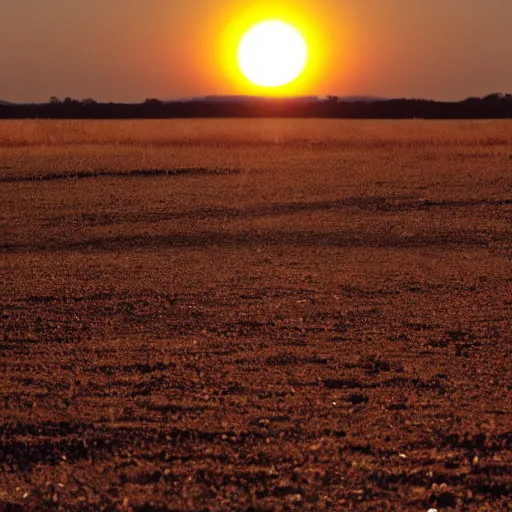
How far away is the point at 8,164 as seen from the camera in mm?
19359

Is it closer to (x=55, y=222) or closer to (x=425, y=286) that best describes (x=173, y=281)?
(x=425, y=286)

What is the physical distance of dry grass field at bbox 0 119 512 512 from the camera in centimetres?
397

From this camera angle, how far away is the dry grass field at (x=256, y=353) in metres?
3.97

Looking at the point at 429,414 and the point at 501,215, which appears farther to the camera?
the point at 501,215

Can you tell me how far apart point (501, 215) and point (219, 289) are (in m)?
5.90

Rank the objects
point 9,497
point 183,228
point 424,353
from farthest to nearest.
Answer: point 183,228, point 424,353, point 9,497

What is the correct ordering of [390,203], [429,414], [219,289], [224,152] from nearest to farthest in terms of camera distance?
[429,414], [219,289], [390,203], [224,152]

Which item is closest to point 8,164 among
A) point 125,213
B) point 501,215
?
point 125,213

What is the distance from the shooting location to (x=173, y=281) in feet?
26.5

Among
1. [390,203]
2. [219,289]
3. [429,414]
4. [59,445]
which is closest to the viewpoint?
[59,445]

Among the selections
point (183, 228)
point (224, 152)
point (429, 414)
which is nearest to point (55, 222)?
point (183, 228)

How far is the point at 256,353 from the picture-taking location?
5812mm

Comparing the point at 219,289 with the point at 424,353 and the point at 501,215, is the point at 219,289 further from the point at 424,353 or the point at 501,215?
the point at 501,215

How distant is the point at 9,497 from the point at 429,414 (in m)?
2.28
